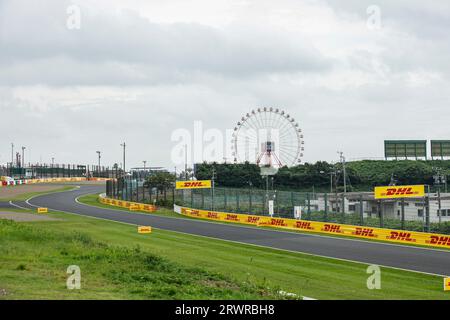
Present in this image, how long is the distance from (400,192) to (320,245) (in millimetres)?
6799

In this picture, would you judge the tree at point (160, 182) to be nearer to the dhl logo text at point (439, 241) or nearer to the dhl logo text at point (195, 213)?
the dhl logo text at point (195, 213)

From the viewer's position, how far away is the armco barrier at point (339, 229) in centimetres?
3297

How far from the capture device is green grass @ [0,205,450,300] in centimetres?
1527

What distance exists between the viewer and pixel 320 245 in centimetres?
3322

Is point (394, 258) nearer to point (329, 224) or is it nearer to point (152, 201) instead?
point (329, 224)

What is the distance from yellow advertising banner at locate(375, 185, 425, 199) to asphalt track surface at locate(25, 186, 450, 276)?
3.50 metres

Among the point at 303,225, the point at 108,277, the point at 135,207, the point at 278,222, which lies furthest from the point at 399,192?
the point at 135,207

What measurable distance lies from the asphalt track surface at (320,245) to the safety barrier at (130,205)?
25.8 ft

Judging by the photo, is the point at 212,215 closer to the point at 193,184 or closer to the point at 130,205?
the point at 193,184

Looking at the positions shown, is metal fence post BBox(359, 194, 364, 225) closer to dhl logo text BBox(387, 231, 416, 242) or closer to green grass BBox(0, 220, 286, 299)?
dhl logo text BBox(387, 231, 416, 242)

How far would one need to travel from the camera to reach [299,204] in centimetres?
4525

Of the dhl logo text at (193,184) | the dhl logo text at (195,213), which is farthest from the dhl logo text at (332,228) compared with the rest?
the dhl logo text at (193,184)

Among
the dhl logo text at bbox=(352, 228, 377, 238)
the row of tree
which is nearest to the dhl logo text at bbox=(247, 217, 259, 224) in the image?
the dhl logo text at bbox=(352, 228, 377, 238)
